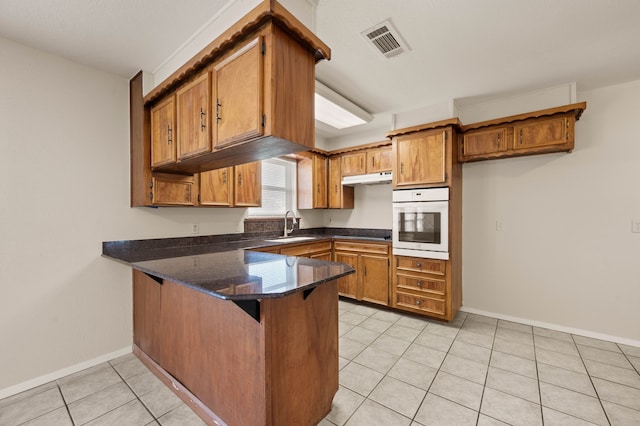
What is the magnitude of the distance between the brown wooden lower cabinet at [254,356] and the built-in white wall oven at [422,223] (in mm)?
1888

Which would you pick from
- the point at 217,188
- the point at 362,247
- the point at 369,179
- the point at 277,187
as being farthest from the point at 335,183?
the point at 217,188

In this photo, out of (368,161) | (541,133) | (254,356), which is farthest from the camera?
(368,161)

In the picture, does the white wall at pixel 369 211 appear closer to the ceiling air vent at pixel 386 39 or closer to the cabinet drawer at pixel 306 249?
the cabinet drawer at pixel 306 249

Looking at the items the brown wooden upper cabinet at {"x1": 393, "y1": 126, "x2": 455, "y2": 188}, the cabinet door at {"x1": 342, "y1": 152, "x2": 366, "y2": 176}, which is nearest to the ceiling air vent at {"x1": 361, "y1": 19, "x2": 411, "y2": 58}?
the brown wooden upper cabinet at {"x1": 393, "y1": 126, "x2": 455, "y2": 188}

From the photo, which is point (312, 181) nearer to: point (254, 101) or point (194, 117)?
point (194, 117)

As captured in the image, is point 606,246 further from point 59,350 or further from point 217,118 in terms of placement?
point 59,350

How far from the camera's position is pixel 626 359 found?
2436mm

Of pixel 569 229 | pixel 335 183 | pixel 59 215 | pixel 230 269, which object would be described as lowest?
pixel 230 269

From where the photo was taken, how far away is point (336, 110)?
3.30 metres

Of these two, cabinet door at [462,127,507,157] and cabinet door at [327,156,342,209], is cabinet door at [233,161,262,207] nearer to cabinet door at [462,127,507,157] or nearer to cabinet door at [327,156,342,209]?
cabinet door at [327,156,342,209]

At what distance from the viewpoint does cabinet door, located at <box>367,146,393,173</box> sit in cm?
388

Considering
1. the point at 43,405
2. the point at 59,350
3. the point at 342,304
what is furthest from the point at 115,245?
the point at 342,304

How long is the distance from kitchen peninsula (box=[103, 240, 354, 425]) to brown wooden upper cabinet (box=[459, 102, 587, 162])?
2.63 metres

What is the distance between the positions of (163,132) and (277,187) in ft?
6.95
